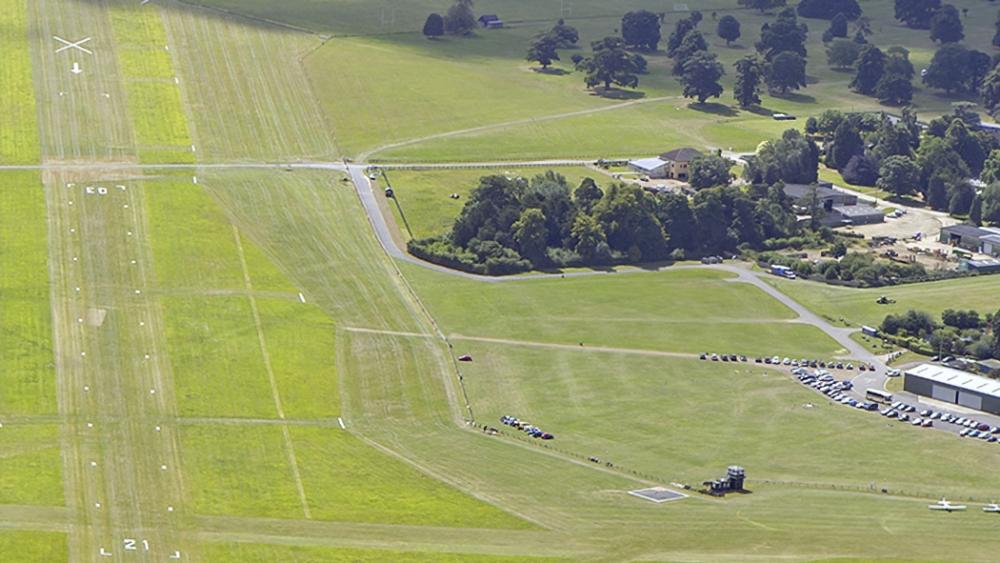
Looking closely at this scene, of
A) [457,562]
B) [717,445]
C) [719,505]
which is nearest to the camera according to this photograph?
[457,562]

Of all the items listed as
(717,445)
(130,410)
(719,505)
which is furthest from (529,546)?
(130,410)

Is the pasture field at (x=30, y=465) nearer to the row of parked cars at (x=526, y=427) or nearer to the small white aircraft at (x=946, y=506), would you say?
the row of parked cars at (x=526, y=427)

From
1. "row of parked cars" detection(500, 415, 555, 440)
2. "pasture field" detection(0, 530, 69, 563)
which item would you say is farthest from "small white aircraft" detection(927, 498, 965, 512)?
"pasture field" detection(0, 530, 69, 563)

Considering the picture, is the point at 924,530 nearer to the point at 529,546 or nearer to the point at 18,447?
the point at 529,546

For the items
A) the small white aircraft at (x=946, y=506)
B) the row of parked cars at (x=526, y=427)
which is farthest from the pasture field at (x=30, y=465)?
the small white aircraft at (x=946, y=506)

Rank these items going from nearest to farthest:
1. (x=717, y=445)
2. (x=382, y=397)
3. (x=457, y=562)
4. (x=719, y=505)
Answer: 1. (x=457, y=562)
2. (x=719, y=505)
3. (x=717, y=445)
4. (x=382, y=397)
